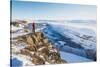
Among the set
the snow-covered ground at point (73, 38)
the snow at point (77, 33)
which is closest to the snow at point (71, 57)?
the snow-covered ground at point (73, 38)

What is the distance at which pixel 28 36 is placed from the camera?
203 cm

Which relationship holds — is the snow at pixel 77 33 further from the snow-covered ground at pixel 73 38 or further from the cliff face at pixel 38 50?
the cliff face at pixel 38 50

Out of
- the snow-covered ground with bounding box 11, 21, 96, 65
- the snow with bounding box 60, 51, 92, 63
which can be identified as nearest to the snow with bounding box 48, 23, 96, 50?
the snow-covered ground with bounding box 11, 21, 96, 65

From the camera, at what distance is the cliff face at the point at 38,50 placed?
2002 millimetres

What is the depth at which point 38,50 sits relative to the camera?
2039mm

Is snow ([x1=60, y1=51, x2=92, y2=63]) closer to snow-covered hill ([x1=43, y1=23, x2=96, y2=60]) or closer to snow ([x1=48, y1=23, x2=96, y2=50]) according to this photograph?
snow-covered hill ([x1=43, y1=23, x2=96, y2=60])

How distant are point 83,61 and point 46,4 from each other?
0.77 metres

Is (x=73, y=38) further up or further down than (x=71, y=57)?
further up

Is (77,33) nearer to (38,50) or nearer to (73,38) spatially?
(73,38)

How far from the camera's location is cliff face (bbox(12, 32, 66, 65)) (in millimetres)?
2002

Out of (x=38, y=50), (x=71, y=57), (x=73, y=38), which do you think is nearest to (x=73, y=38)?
(x=73, y=38)

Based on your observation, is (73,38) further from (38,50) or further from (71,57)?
(38,50)

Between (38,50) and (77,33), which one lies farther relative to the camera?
(77,33)
